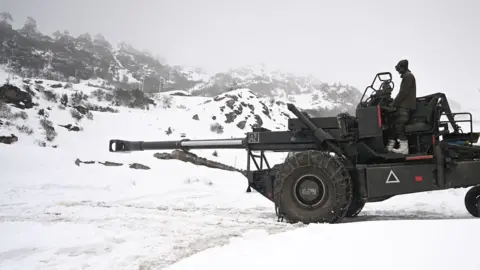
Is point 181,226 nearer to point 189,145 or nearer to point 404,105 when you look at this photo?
point 189,145

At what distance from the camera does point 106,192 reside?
8359 mm

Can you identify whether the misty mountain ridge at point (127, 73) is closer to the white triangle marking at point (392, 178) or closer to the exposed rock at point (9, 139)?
the exposed rock at point (9, 139)

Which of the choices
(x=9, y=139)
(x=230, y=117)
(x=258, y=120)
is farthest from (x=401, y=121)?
(x=258, y=120)

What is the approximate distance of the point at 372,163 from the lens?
17.2 ft

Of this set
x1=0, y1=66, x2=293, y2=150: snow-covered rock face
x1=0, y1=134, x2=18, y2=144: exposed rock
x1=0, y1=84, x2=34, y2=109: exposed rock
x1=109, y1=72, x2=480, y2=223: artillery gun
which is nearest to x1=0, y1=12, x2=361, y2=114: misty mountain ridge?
x1=0, y1=66, x2=293, y2=150: snow-covered rock face

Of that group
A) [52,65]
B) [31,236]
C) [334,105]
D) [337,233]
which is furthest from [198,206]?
[334,105]

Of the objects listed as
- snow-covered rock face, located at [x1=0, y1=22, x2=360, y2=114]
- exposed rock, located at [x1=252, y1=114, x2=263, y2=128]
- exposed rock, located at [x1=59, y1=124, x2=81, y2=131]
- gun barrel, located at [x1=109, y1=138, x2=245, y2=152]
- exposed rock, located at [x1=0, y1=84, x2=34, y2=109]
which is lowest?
gun barrel, located at [x1=109, y1=138, x2=245, y2=152]

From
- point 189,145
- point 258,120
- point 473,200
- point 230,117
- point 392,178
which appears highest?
point 230,117

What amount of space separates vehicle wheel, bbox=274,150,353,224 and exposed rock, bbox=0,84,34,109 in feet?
56.1

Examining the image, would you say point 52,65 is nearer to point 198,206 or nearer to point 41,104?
point 41,104

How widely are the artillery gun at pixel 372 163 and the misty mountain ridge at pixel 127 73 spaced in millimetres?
36264

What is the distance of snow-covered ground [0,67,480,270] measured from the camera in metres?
2.37

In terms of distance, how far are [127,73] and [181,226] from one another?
7120 centimetres

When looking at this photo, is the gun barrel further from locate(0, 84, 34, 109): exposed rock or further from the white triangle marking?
locate(0, 84, 34, 109): exposed rock
